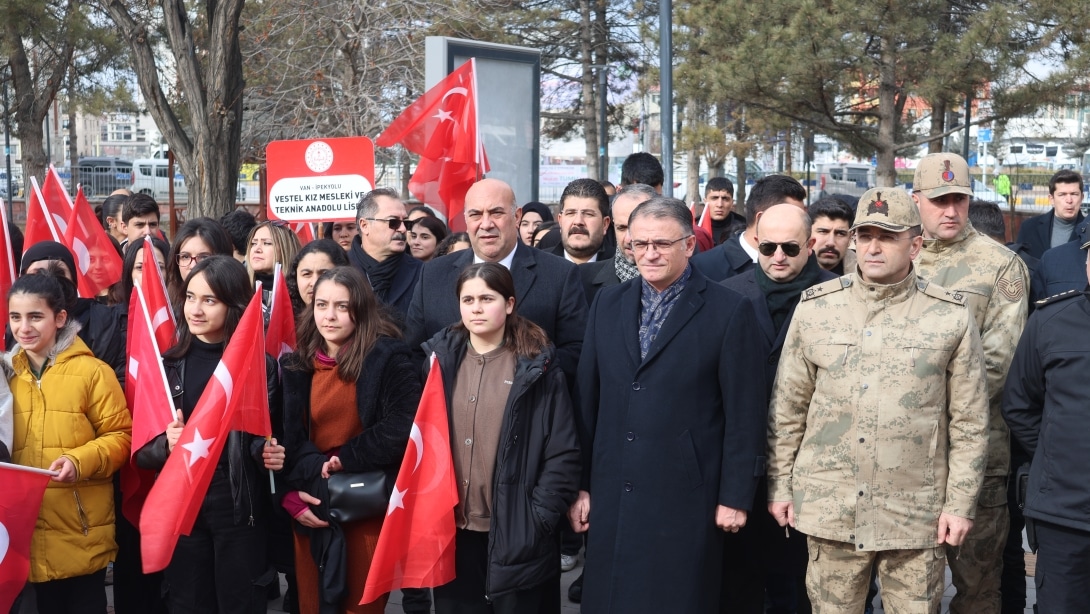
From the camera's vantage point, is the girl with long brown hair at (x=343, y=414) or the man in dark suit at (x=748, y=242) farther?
the man in dark suit at (x=748, y=242)

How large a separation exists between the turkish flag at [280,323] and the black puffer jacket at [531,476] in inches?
59.3

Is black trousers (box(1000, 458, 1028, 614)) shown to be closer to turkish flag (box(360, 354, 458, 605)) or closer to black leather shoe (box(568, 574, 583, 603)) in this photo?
black leather shoe (box(568, 574, 583, 603))

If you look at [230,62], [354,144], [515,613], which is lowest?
[515,613]

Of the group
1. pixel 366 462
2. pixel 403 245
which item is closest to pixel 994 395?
pixel 366 462

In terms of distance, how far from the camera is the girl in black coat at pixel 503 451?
450cm

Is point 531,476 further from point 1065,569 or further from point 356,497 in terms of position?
point 1065,569

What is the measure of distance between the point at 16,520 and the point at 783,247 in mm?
3395

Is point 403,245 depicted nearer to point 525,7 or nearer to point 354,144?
point 354,144

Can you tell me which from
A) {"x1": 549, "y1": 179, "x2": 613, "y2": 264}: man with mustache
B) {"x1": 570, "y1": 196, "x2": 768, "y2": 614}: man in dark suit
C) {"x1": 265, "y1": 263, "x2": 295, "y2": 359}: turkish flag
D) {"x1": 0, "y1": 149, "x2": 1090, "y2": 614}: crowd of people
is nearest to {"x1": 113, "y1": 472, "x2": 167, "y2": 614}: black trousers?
{"x1": 0, "y1": 149, "x2": 1090, "y2": 614}: crowd of people

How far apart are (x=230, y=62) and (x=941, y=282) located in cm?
828

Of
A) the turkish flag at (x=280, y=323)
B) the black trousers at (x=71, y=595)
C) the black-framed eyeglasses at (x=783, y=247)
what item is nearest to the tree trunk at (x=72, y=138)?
the turkish flag at (x=280, y=323)

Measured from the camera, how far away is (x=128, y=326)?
17.7 ft

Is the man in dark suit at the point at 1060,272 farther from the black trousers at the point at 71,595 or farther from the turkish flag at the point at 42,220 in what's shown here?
the turkish flag at the point at 42,220

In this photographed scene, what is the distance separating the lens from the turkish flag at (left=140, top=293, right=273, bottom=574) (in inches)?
186
